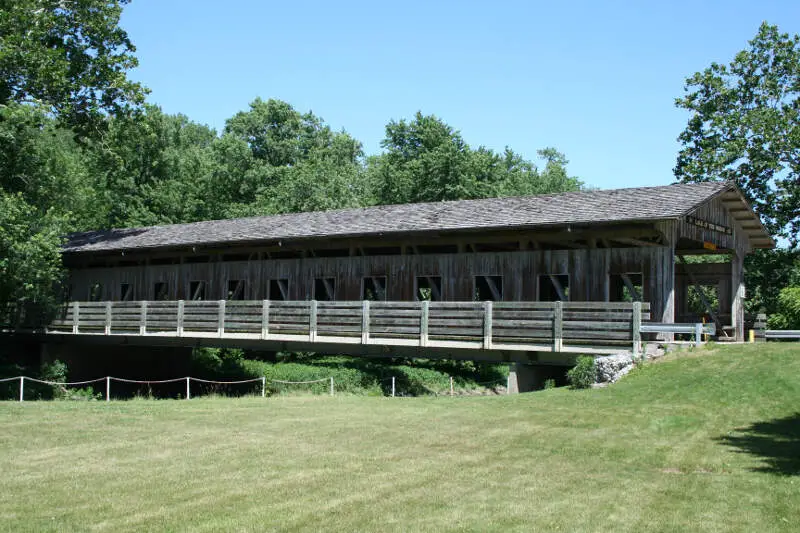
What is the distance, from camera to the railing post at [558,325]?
21.2 metres

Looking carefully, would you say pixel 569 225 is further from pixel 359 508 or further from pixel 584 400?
pixel 359 508

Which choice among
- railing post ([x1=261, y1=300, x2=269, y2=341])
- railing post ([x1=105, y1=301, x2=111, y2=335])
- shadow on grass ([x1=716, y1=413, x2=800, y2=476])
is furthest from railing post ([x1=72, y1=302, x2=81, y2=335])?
shadow on grass ([x1=716, y1=413, x2=800, y2=476])

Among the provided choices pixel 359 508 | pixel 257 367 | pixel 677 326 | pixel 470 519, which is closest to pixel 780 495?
pixel 470 519

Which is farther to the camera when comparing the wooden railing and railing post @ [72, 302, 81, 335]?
railing post @ [72, 302, 81, 335]

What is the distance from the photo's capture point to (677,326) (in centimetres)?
2023

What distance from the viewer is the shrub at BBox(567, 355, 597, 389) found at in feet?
64.8

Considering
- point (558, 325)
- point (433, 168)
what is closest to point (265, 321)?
point (558, 325)

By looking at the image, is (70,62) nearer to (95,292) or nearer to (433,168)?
(95,292)

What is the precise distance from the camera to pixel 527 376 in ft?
76.0

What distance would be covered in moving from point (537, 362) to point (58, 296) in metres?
24.1

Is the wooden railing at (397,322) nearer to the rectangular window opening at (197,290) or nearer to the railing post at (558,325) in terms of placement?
the railing post at (558,325)

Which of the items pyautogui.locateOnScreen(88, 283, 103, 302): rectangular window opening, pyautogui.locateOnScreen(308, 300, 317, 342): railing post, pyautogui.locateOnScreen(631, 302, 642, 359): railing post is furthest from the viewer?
pyautogui.locateOnScreen(88, 283, 103, 302): rectangular window opening

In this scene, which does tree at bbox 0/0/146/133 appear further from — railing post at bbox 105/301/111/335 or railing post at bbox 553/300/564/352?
railing post at bbox 553/300/564/352

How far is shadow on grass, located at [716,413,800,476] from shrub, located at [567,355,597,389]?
18.6 ft
